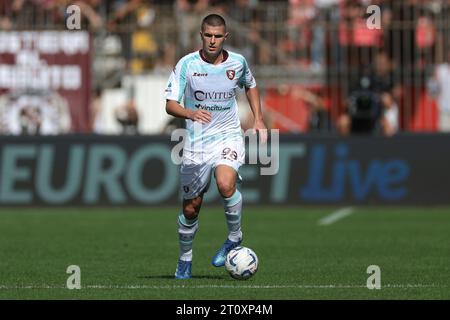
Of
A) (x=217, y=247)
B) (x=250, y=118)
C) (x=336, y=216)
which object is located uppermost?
(x=250, y=118)

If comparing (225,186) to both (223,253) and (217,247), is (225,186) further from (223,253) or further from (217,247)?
(217,247)

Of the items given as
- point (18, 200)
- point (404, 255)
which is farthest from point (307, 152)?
point (404, 255)

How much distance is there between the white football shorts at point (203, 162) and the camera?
12.1m

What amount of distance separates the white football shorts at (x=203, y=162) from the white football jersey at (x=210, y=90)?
8cm

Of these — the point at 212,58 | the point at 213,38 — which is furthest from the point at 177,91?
the point at 213,38

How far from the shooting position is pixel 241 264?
1180 cm

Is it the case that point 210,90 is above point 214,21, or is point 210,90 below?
below

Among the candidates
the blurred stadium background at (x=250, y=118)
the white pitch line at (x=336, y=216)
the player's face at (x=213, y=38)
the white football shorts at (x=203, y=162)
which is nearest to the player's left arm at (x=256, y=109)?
the white football shorts at (x=203, y=162)

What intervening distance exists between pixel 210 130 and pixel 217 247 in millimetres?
4308

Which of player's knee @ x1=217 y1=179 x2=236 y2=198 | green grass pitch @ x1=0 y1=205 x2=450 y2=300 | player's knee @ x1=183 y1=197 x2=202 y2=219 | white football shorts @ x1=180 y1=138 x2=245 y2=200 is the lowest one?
green grass pitch @ x1=0 y1=205 x2=450 y2=300

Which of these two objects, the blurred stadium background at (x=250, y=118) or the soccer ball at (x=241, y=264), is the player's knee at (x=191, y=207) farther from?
the blurred stadium background at (x=250, y=118)

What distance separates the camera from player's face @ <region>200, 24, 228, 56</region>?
38.5ft

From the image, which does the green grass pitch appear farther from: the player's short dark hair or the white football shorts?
the player's short dark hair

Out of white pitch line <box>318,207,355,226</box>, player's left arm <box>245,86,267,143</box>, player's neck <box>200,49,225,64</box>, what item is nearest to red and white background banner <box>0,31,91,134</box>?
white pitch line <box>318,207,355,226</box>
